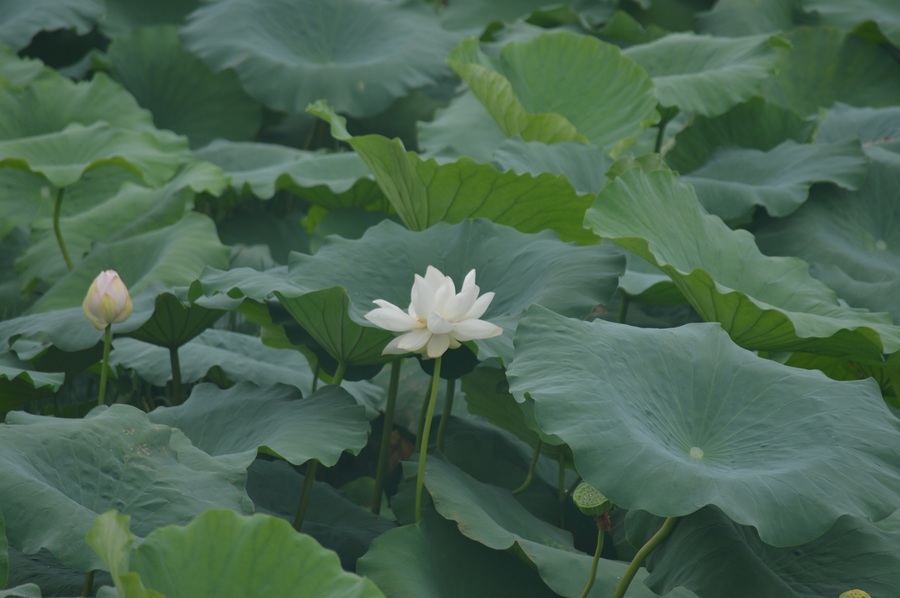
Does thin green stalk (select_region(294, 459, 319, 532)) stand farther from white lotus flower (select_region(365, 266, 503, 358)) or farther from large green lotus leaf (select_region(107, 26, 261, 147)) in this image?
large green lotus leaf (select_region(107, 26, 261, 147))

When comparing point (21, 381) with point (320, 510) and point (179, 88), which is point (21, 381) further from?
point (179, 88)

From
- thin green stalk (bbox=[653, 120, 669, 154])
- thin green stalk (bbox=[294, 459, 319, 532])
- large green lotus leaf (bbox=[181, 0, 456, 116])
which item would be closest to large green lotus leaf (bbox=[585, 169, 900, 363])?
thin green stalk (bbox=[294, 459, 319, 532])

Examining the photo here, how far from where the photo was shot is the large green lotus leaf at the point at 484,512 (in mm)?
1343

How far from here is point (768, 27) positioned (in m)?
3.47

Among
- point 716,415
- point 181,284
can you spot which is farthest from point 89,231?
point 716,415

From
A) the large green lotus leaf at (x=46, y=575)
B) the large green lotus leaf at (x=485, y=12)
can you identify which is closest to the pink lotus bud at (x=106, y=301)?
the large green lotus leaf at (x=46, y=575)

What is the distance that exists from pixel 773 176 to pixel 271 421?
1.45 metres

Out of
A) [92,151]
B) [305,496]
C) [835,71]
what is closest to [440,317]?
[305,496]

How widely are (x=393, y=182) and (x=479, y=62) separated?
0.80 metres

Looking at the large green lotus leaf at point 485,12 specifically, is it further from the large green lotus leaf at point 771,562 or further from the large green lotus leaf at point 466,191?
the large green lotus leaf at point 771,562

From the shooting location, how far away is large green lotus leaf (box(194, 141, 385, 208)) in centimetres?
245

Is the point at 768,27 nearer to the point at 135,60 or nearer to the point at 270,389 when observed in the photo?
the point at 135,60

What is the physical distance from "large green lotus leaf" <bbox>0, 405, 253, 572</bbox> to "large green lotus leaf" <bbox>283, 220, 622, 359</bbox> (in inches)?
13.2

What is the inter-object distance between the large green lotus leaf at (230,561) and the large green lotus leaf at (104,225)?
154 cm
